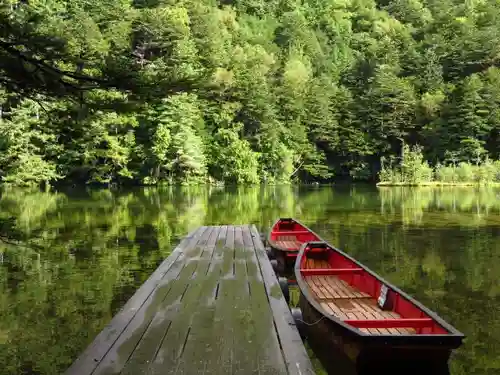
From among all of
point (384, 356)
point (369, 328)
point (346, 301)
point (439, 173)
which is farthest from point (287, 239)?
point (439, 173)

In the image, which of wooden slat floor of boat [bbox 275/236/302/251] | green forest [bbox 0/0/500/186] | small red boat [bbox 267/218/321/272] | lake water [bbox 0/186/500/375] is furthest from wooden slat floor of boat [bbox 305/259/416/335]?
green forest [bbox 0/0/500/186]

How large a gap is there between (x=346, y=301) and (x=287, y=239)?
473cm

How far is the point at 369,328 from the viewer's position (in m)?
3.99

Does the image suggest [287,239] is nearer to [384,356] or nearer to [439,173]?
[384,356]

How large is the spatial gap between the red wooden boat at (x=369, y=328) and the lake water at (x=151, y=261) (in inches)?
30.8

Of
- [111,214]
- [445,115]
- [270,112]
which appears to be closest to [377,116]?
[445,115]

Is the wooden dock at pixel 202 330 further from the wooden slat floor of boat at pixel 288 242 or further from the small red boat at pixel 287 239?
the wooden slat floor of boat at pixel 288 242

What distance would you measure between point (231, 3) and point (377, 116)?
126ft

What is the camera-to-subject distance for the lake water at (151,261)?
4.77 meters

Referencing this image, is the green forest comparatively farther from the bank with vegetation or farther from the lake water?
the lake water

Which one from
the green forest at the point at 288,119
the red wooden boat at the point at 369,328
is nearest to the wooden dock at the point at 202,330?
the red wooden boat at the point at 369,328

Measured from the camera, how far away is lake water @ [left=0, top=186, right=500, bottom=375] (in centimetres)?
477

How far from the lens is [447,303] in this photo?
20.2 feet

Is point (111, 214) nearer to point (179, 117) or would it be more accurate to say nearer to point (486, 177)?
point (179, 117)
